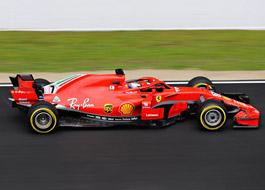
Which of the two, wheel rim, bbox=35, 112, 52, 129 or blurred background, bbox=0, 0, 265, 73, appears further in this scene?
blurred background, bbox=0, 0, 265, 73

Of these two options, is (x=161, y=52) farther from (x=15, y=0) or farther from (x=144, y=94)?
(x=144, y=94)

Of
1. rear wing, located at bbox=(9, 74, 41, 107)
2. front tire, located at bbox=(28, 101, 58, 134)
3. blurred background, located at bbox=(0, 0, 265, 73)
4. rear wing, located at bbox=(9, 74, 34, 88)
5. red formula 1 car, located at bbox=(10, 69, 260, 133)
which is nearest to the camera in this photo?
front tire, located at bbox=(28, 101, 58, 134)

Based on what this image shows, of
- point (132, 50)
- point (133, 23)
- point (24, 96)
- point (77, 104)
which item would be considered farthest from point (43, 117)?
point (133, 23)

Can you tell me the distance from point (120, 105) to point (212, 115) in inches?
56.1

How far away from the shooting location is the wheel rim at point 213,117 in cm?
955

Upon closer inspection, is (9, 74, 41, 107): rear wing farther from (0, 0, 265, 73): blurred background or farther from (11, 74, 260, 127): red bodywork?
(0, 0, 265, 73): blurred background

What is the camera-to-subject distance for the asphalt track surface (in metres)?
7.73

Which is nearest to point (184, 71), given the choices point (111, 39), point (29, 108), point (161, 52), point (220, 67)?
point (220, 67)

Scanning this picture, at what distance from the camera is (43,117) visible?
9.49 meters

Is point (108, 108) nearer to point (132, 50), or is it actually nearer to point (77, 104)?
point (77, 104)

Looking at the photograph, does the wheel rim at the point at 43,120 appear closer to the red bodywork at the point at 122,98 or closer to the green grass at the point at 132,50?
the red bodywork at the point at 122,98

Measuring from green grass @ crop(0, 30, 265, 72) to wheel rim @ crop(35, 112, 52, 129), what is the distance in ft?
18.1

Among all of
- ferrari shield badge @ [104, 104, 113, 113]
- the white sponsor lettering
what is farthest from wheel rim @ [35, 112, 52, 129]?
ferrari shield badge @ [104, 104, 113, 113]

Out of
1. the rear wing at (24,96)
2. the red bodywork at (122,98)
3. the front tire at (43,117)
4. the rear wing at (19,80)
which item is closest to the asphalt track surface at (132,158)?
the front tire at (43,117)
